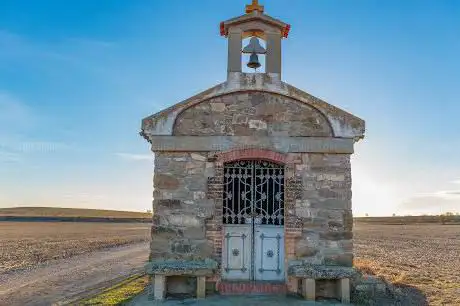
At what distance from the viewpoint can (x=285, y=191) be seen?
9109mm

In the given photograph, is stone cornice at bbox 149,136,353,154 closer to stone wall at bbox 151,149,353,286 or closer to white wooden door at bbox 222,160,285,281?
stone wall at bbox 151,149,353,286

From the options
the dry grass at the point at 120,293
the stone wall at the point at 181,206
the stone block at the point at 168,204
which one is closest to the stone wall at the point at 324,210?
the stone wall at the point at 181,206

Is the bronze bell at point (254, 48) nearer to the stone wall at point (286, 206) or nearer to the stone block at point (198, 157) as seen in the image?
the stone wall at point (286, 206)

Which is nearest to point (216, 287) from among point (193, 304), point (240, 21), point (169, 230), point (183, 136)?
point (193, 304)

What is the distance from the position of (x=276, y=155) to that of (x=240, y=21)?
9.89 ft

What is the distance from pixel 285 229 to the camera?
8.99m

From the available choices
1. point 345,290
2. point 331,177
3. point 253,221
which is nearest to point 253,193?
point 253,221

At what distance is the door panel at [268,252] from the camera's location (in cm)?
907

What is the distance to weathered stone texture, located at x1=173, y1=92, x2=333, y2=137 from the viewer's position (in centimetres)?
935

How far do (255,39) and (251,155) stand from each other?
8.74ft

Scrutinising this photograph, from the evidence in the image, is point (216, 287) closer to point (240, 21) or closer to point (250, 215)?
point (250, 215)

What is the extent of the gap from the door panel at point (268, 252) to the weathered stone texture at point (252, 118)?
2006mm

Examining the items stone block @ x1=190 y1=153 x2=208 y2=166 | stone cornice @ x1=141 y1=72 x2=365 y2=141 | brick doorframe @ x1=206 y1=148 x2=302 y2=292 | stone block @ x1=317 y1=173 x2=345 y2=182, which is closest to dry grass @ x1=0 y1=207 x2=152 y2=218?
stone cornice @ x1=141 y1=72 x2=365 y2=141

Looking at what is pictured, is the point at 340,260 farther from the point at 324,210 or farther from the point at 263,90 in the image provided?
the point at 263,90
